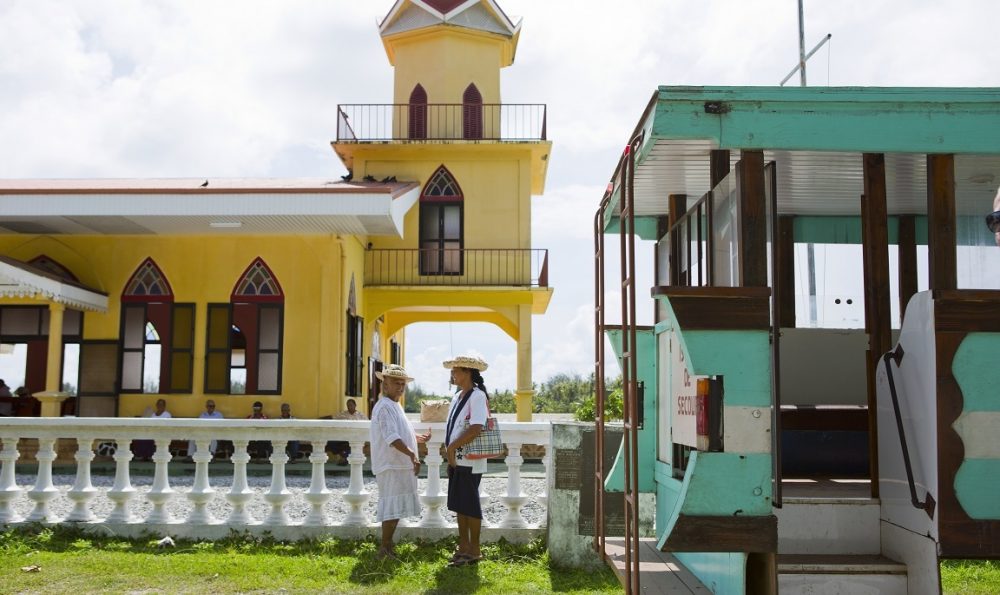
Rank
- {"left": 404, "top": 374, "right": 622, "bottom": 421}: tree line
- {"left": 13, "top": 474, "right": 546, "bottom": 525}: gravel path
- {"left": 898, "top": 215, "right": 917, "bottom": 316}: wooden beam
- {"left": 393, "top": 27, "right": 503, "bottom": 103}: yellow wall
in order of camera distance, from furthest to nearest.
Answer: {"left": 404, "top": 374, "right": 622, "bottom": 421}: tree line < {"left": 393, "top": 27, "right": 503, "bottom": 103}: yellow wall < {"left": 13, "top": 474, "right": 546, "bottom": 525}: gravel path < {"left": 898, "top": 215, "right": 917, "bottom": 316}: wooden beam

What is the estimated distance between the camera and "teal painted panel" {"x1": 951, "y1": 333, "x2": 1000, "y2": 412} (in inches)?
161

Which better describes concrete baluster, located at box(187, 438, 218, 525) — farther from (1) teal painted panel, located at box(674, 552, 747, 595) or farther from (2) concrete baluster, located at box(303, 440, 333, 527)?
(1) teal painted panel, located at box(674, 552, 747, 595)

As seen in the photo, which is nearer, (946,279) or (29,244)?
(946,279)

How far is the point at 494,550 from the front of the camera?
771 cm

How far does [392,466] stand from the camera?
301 inches

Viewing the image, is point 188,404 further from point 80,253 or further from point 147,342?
point 80,253

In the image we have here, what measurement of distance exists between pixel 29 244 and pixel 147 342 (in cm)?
298

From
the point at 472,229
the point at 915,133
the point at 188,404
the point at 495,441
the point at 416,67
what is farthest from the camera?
the point at 416,67

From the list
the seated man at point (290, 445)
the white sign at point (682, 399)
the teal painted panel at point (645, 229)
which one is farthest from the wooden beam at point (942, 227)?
the seated man at point (290, 445)

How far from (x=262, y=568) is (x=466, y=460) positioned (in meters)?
1.65

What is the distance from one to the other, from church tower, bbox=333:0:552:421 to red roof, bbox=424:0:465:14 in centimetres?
2

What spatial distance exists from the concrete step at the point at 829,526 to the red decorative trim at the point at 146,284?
1595cm

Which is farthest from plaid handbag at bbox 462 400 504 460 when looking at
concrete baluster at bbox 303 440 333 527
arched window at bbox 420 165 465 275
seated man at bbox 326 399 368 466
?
arched window at bbox 420 165 465 275

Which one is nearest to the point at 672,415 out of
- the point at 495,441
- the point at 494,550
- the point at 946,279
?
the point at 946,279
